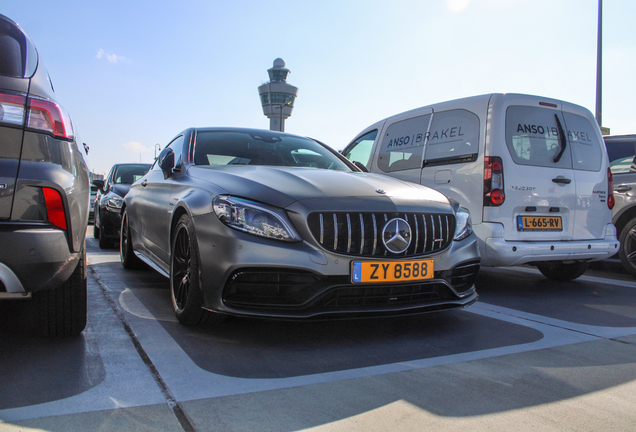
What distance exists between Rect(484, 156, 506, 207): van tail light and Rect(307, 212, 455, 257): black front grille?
1.71 meters

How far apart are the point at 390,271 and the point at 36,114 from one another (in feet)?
6.32

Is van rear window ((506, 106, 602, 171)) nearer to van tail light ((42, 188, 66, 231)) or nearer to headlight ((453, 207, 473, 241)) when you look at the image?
headlight ((453, 207, 473, 241))

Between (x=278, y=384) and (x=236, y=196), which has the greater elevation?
(x=236, y=196)

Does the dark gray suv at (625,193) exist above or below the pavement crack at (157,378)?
above

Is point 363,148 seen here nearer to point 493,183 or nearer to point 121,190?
point 493,183

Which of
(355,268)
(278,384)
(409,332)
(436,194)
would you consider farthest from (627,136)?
(278,384)

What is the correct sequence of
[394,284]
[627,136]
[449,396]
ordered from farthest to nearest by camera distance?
[627,136], [394,284], [449,396]

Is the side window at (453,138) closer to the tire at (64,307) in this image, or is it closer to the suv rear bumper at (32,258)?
the tire at (64,307)

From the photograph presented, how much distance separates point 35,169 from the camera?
7.58 feet

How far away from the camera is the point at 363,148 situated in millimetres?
6785

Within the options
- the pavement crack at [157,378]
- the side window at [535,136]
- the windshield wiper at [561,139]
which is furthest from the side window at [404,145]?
the pavement crack at [157,378]

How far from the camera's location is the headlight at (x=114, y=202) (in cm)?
732

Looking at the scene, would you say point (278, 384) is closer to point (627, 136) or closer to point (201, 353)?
point (201, 353)

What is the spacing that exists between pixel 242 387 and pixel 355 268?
2.94ft
